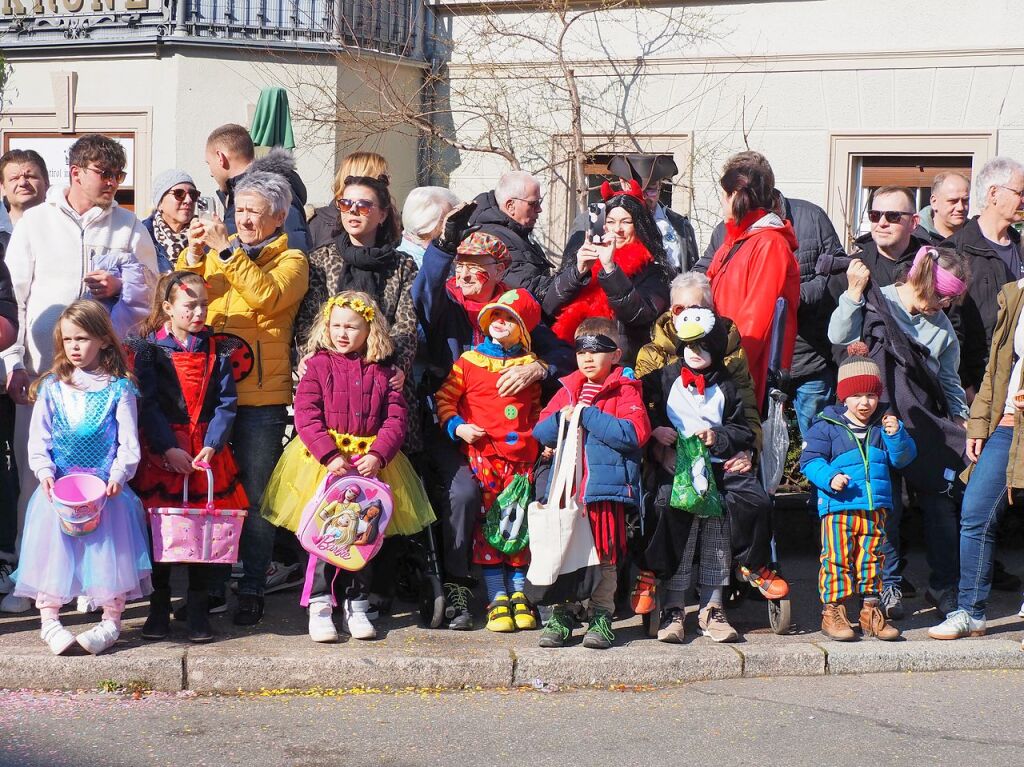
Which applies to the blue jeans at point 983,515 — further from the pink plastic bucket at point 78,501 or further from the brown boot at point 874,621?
the pink plastic bucket at point 78,501

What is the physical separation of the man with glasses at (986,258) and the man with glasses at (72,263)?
14.2ft

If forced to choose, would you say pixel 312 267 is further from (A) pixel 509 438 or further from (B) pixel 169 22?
(B) pixel 169 22

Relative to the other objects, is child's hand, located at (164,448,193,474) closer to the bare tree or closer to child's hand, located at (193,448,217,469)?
child's hand, located at (193,448,217,469)

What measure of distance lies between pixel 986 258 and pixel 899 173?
578cm

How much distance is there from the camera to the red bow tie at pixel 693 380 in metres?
6.03

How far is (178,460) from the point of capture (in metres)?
5.75

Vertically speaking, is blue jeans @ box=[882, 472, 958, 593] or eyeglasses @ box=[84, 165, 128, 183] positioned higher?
eyeglasses @ box=[84, 165, 128, 183]

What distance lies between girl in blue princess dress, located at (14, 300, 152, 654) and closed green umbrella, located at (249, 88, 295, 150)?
6.50 meters

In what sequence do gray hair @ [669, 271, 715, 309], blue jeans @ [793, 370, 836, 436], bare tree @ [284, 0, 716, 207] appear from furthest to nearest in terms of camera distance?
bare tree @ [284, 0, 716, 207], blue jeans @ [793, 370, 836, 436], gray hair @ [669, 271, 715, 309]

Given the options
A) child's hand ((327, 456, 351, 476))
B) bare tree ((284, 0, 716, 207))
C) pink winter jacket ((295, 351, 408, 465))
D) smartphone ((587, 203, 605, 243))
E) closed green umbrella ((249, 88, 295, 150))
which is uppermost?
bare tree ((284, 0, 716, 207))

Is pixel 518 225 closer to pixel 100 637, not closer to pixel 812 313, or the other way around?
pixel 812 313

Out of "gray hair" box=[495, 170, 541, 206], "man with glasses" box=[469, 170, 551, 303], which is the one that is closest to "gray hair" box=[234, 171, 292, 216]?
"man with glasses" box=[469, 170, 551, 303]

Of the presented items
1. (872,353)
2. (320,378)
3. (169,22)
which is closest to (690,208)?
(169,22)

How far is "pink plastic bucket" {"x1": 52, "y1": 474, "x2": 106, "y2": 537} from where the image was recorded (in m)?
5.43
